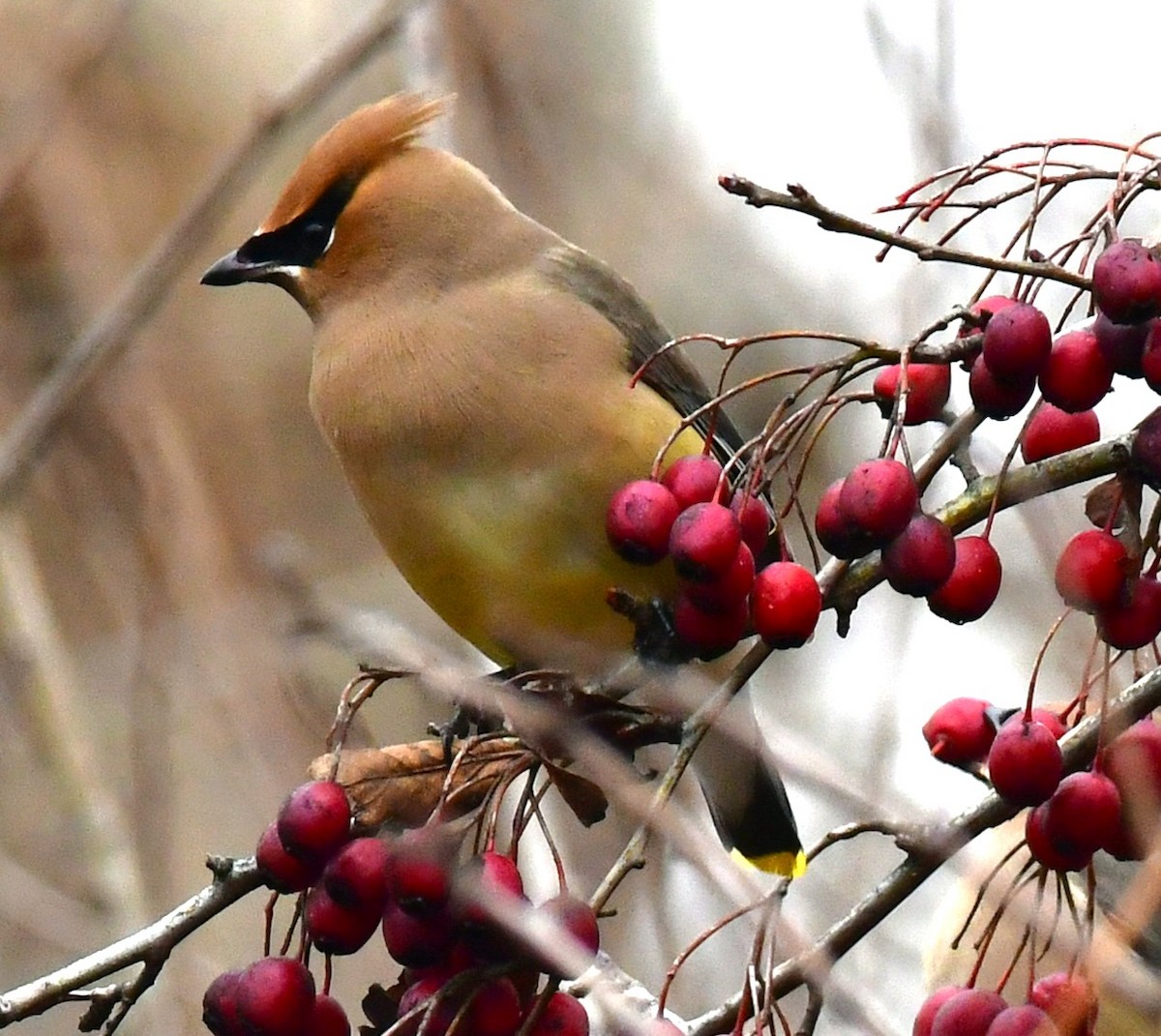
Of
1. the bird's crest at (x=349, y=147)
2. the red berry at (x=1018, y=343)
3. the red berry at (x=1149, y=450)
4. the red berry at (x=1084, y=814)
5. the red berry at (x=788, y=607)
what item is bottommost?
the red berry at (x=1084, y=814)

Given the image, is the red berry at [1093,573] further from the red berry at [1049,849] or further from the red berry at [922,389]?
the red berry at [922,389]

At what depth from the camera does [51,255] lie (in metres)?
6.15

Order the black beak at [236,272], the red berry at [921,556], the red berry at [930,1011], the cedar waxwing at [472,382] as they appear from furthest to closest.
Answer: the black beak at [236,272], the cedar waxwing at [472,382], the red berry at [930,1011], the red berry at [921,556]

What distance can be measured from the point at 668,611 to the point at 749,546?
58 centimetres

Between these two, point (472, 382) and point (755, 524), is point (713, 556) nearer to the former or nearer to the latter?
point (755, 524)

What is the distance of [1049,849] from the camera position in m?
1.80

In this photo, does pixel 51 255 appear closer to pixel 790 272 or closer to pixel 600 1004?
pixel 790 272

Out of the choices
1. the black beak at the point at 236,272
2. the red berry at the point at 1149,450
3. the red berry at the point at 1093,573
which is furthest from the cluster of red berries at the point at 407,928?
the black beak at the point at 236,272

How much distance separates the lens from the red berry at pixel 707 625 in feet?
6.70

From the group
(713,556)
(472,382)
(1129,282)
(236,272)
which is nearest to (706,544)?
(713,556)

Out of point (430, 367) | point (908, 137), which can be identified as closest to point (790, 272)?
point (908, 137)

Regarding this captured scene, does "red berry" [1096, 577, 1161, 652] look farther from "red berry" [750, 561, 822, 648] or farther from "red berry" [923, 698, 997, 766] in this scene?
"red berry" [923, 698, 997, 766]

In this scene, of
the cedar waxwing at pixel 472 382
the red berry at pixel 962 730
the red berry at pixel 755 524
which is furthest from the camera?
the cedar waxwing at pixel 472 382

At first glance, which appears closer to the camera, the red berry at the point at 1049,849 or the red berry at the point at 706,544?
the red berry at the point at 1049,849
